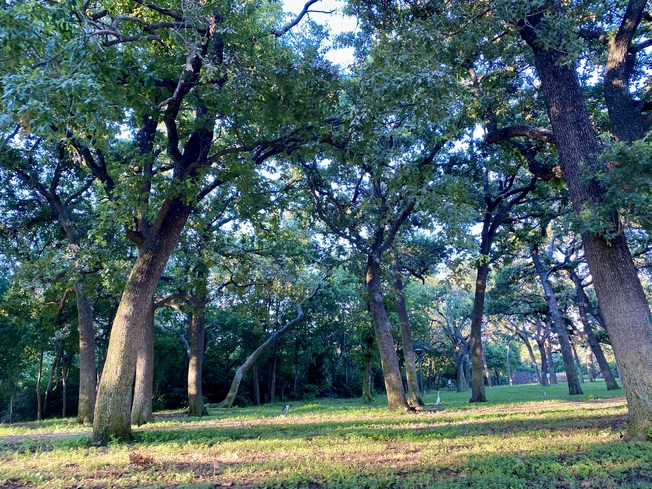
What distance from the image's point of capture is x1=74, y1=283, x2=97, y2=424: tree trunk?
13789 mm

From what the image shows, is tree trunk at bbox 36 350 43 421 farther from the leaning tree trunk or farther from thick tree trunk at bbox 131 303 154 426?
the leaning tree trunk

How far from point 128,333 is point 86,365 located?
26.8 ft

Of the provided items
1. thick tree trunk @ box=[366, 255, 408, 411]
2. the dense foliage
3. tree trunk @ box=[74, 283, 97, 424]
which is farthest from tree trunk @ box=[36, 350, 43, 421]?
thick tree trunk @ box=[366, 255, 408, 411]

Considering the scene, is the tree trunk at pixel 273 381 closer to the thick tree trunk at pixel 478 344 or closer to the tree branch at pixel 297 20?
the thick tree trunk at pixel 478 344

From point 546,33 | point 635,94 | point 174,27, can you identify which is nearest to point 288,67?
point 174,27

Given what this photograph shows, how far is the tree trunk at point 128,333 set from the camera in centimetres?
710

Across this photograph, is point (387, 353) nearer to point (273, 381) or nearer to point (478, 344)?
point (478, 344)

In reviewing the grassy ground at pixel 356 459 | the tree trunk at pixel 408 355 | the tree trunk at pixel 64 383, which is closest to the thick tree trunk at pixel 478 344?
the tree trunk at pixel 408 355

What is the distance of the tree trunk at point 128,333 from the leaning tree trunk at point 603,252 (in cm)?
695

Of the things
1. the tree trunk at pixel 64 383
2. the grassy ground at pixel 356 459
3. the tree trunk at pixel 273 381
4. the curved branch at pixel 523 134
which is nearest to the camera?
the grassy ground at pixel 356 459

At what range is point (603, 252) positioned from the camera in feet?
21.1

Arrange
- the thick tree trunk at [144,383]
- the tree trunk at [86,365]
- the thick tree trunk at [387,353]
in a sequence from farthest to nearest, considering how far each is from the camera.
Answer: the tree trunk at [86,365], the thick tree trunk at [387,353], the thick tree trunk at [144,383]

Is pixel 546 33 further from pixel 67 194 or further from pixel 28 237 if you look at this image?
pixel 28 237

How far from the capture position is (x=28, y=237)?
1480 cm
